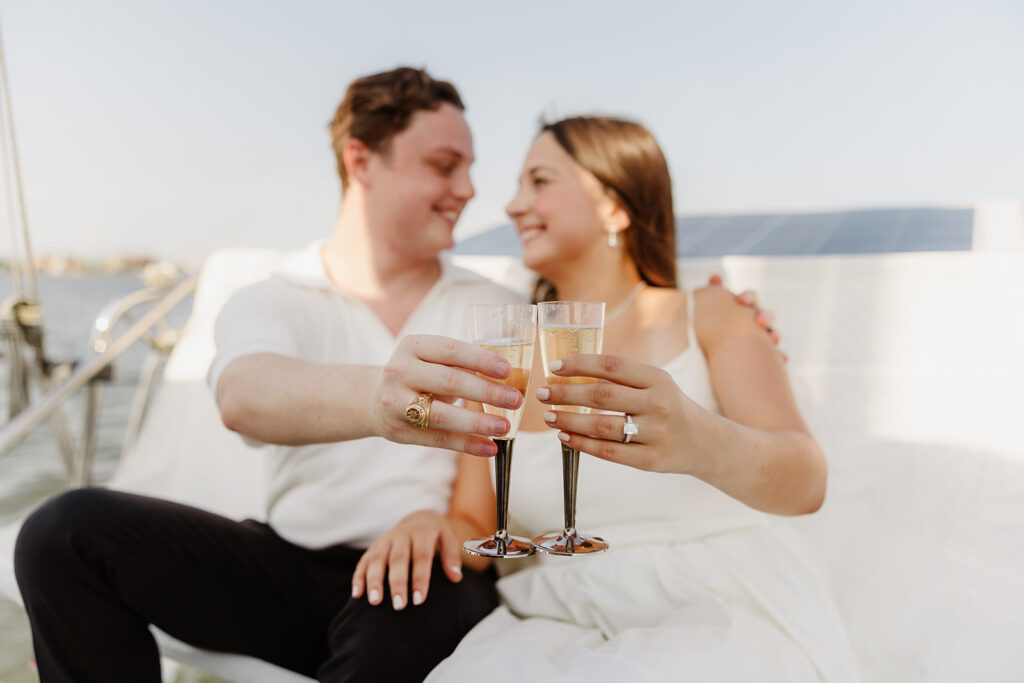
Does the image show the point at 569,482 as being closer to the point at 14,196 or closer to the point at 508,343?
the point at 508,343

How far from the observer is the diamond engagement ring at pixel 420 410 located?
0.94m

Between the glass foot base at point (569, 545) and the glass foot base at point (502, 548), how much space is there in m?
0.02

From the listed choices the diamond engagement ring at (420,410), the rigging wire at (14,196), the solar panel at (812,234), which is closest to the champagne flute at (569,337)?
the diamond engagement ring at (420,410)

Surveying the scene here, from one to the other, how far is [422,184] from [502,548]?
1136mm

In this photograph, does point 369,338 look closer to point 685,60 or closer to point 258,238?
point 685,60

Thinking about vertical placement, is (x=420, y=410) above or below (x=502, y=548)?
above

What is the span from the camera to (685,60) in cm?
576

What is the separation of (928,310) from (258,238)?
53.5ft

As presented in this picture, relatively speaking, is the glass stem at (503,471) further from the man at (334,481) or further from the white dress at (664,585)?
the white dress at (664,585)

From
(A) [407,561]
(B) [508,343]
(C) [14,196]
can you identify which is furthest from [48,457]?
(B) [508,343]

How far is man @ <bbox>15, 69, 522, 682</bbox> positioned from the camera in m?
1.14

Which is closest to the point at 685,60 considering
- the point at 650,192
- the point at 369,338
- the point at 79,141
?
the point at 650,192

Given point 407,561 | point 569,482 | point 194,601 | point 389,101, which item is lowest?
point 194,601

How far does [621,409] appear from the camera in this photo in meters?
0.90
